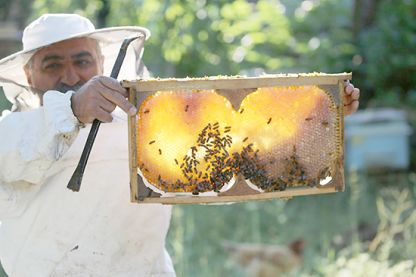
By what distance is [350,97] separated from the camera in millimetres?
2576

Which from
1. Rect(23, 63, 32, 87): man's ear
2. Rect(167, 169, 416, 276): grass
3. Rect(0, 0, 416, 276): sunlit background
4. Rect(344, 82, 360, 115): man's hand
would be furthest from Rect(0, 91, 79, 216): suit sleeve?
Rect(167, 169, 416, 276): grass

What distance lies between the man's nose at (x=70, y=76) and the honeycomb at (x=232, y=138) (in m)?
0.54

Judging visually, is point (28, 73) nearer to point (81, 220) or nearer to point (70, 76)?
point (70, 76)

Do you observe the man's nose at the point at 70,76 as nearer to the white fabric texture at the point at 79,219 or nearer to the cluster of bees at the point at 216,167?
the white fabric texture at the point at 79,219

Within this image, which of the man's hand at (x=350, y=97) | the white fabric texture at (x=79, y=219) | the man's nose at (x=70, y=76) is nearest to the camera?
the man's hand at (x=350, y=97)

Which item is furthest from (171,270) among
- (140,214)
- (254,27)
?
(254,27)

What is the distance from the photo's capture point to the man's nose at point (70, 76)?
2822 mm

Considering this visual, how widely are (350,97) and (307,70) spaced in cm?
617

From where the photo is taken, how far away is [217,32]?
7457mm

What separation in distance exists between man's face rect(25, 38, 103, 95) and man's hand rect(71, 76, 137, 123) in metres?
0.53

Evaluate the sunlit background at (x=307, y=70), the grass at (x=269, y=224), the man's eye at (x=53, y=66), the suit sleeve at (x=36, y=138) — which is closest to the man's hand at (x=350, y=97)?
the suit sleeve at (x=36, y=138)

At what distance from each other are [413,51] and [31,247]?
21.2 ft

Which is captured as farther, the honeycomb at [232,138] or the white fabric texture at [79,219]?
the white fabric texture at [79,219]

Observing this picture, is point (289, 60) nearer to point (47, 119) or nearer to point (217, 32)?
point (217, 32)
